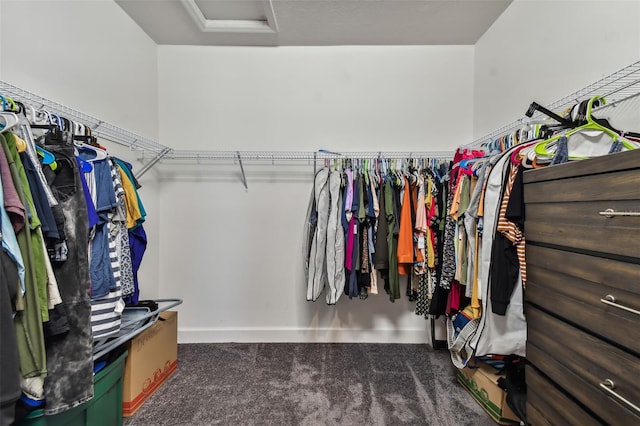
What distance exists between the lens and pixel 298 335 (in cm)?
224

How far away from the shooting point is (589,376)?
80 centimetres

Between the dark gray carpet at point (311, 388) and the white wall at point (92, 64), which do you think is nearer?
the white wall at point (92, 64)

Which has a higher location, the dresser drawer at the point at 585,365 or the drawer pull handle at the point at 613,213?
the drawer pull handle at the point at 613,213

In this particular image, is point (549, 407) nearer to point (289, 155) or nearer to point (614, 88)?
point (614, 88)

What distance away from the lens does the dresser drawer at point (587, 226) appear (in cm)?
70

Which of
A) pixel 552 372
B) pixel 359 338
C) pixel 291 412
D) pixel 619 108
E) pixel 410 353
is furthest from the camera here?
pixel 359 338

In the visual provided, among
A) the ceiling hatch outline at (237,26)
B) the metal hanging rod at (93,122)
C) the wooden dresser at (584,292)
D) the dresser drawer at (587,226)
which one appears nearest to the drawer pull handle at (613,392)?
the wooden dresser at (584,292)

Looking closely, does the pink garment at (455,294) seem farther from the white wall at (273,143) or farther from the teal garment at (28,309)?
the teal garment at (28,309)

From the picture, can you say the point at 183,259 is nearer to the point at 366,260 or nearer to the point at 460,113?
the point at 366,260

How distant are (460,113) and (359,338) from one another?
7.27 ft

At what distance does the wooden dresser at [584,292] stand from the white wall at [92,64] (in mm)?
2473

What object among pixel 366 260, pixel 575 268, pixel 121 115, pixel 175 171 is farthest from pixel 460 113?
pixel 121 115

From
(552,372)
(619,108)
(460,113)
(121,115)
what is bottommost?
(552,372)

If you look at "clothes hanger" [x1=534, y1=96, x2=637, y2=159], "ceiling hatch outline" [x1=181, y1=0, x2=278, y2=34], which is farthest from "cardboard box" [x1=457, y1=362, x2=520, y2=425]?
"ceiling hatch outline" [x1=181, y1=0, x2=278, y2=34]
